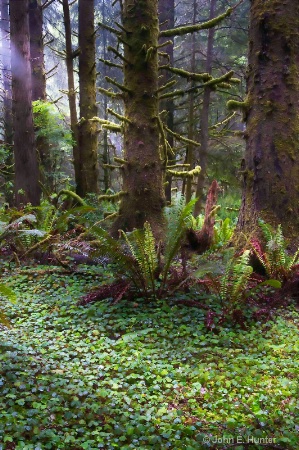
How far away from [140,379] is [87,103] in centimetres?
869

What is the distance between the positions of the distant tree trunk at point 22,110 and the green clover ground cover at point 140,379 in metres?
4.43

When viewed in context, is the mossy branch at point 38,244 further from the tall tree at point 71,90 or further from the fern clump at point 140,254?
the tall tree at point 71,90

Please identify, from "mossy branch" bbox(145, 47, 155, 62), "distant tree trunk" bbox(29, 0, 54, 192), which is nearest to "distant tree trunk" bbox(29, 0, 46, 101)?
"distant tree trunk" bbox(29, 0, 54, 192)

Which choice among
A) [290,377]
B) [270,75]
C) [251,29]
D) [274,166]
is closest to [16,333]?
[290,377]

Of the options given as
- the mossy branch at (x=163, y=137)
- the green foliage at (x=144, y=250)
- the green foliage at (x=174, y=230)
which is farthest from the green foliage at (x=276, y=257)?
the mossy branch at (x=163, y=137)

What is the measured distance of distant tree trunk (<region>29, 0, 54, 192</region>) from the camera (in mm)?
11031

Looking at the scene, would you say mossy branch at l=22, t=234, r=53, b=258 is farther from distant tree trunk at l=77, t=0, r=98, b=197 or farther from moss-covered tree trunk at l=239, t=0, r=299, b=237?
distant tree trunk at l=77, t=0, r=98, b=197

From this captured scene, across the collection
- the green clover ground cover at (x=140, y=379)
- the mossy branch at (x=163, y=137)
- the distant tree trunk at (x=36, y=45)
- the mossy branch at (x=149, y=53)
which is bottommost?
the green clover ground cover at (x=140, y=379)

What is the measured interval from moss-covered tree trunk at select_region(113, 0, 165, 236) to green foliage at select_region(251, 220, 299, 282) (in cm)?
175

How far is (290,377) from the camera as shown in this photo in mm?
3109

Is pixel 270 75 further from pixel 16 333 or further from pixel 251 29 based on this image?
pixel 16 333

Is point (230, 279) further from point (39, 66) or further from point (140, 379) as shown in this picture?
point (39, 66)

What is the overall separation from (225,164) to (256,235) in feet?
23.3

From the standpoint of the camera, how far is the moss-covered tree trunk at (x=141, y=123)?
6.12 meters
